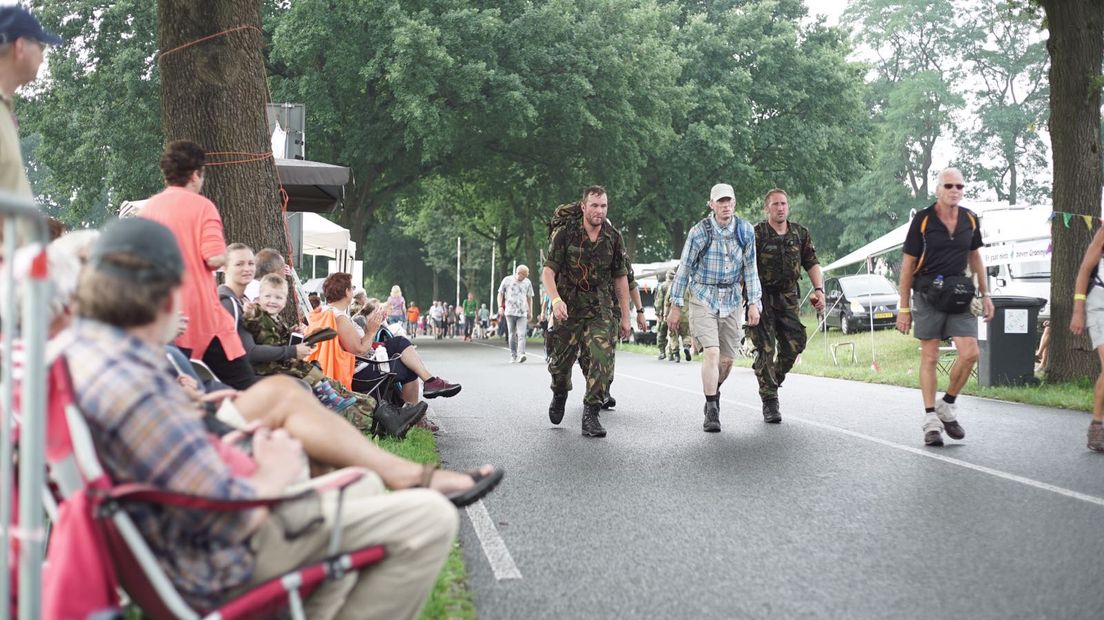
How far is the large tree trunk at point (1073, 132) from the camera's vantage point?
46.1 feet

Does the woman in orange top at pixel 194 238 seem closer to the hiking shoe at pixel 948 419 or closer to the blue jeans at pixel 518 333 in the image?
the hiking shoe at pixel 948 419

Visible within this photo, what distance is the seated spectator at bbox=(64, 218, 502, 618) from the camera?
8.52 feet

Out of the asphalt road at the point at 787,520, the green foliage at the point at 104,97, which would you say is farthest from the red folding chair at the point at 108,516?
the green foliage at the point at 104,97

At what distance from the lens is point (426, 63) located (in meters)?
27.3

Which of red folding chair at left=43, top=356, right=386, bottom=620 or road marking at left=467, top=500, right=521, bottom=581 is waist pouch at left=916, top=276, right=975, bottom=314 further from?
red folding chair at left=43, top=356, right=386, bottom=620

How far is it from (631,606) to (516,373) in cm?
1435

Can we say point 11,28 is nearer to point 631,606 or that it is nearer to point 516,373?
point 631,606

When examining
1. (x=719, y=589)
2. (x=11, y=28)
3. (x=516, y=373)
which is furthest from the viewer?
(x=516, y=373)

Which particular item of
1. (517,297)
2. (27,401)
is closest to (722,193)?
(27,401)

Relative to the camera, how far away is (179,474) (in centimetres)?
264

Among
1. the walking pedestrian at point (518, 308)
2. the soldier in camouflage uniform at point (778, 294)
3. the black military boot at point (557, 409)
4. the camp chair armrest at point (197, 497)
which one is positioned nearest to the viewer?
the camp chair armrest at point (197, 497)

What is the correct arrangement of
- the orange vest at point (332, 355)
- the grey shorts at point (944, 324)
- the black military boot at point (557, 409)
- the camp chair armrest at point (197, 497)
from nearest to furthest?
the camp chair armrest at point (197, 497) → the grey shorts at point (944, 324) → the orange vest at point (332, 355) → the black military boot at point (557, 409)

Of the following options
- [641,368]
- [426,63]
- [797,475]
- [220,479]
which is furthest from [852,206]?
[220,479]

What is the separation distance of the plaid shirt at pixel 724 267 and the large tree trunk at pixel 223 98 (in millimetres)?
3808
